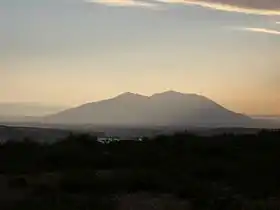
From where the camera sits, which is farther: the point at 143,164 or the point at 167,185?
the point at 143,164

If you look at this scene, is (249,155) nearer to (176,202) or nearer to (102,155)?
(102,155)

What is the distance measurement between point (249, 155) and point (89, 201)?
62.4 feet

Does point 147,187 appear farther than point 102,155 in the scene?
No

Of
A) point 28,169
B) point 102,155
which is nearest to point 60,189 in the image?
point 28,169

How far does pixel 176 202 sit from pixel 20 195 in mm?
5303

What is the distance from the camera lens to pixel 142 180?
2641 cm

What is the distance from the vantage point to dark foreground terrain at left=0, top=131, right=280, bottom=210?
2102cm

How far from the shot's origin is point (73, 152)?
40250 millimetres

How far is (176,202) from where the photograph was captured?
22.3 m

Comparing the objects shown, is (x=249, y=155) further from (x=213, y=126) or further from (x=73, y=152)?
(x=213, y=126)

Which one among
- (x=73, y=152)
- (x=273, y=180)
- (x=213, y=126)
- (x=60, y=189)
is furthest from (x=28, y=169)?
(x=213, y=126)

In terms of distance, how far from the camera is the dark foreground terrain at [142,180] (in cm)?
2102

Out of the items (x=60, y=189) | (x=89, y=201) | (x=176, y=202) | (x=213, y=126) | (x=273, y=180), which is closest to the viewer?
(x=89, y=201)

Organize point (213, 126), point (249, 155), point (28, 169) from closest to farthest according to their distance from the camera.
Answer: point (28, 169) < point (249, 155) < point (213, 126)
